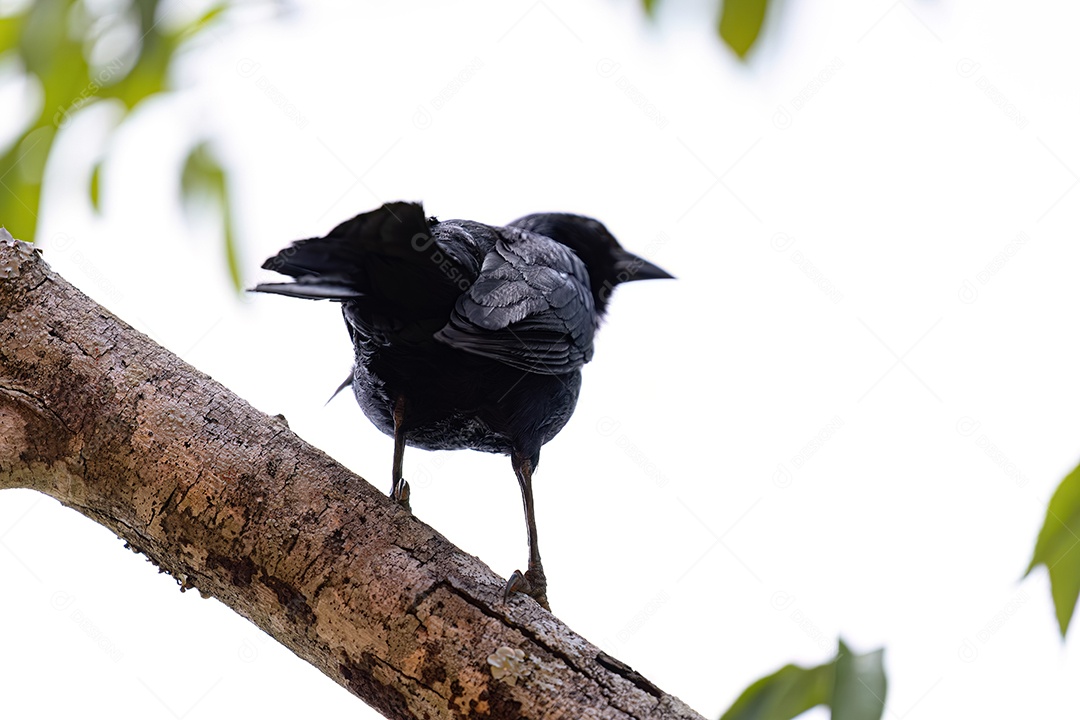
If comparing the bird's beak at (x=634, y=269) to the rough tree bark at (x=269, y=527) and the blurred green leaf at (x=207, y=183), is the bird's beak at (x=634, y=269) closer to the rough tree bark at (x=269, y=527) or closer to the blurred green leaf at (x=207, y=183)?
the blurred green leaf at (x=207, y=183)

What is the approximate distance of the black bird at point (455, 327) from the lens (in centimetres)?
183

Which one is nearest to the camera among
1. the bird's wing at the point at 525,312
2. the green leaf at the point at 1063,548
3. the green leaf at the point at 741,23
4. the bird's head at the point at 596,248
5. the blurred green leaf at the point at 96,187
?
the green leaf at the point at 741,23

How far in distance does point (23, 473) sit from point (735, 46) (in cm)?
150

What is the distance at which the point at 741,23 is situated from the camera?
97 centimetres

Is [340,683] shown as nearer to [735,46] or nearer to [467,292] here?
[467,292]

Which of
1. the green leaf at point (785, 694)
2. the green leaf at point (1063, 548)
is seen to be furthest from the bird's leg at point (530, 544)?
the green leaf at point (1063, 548)

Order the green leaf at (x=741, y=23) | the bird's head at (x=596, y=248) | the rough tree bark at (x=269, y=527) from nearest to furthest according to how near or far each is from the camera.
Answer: the green leaf at (x=741, y=23), the rough tree bark at (x=269, y=527), the bird's head at (x=596, y=248)

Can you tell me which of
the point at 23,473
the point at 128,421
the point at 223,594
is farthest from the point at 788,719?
the point at 23,473

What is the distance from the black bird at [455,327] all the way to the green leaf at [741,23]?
37.8 inches

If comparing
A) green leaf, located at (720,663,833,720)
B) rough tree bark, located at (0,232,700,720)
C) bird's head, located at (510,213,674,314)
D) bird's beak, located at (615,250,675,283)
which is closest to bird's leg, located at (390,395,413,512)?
rough tree bark, located at (0,232,700,720)

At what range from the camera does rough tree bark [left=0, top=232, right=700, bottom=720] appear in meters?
1.48

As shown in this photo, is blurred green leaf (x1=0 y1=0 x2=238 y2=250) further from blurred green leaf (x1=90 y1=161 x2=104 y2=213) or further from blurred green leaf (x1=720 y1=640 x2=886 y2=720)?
blurred green leaf (x1=720 y1=640 x2=886 y2=720)

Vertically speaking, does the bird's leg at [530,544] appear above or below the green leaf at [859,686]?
below

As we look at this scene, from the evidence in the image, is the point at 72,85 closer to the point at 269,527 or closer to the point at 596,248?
the point at 269,527
